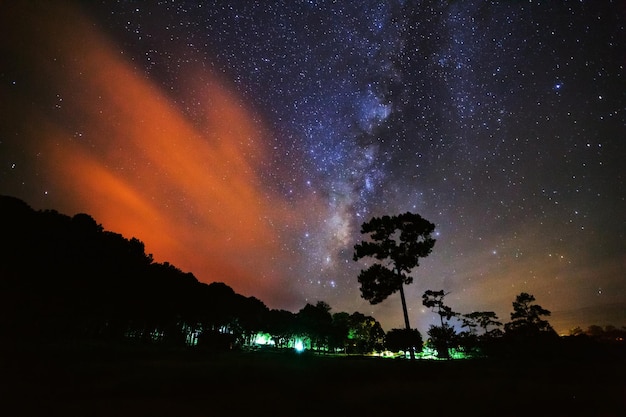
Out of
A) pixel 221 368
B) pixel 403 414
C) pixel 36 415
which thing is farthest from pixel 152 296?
pixel 403 414

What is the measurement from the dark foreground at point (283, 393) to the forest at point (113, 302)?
519 inches

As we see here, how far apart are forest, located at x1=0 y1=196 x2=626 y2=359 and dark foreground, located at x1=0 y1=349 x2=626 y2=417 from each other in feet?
43.3

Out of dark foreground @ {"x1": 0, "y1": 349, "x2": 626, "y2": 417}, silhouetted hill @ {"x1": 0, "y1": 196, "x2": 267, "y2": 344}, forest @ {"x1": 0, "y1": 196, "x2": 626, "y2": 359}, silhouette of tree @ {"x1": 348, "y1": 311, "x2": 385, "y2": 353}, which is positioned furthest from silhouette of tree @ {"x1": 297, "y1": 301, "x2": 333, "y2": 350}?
dark foreground @ {"x1": 0, "y1": 349, "x2": 626, "y2": 417}

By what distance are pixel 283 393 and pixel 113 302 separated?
46.1 metres

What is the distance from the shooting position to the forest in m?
34.3

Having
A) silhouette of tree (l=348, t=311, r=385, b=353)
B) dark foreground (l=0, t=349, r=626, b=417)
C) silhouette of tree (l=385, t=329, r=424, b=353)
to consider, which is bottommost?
dark foreground (l=0, t=349, r=626, b=417)

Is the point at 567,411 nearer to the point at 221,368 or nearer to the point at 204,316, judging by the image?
the point at 221,368

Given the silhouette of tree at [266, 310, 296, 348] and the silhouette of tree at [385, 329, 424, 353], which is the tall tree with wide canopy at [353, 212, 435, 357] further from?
the silhouette of tree at [266, 310, 296, 348]

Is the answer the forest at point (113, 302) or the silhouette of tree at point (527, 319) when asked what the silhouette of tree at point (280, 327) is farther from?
the silhouette of tree at point (527, 319)

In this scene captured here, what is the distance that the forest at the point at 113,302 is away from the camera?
1352 inches

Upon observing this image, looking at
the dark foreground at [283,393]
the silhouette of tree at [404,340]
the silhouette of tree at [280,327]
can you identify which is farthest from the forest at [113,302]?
the silhouette of tree at [280,327]

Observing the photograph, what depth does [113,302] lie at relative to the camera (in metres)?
46.1

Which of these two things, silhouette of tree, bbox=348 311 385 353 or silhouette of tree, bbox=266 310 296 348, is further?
silhouette of tree, bbox=266 310 296 348

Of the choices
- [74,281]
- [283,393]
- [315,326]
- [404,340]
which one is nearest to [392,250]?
[404,340]
